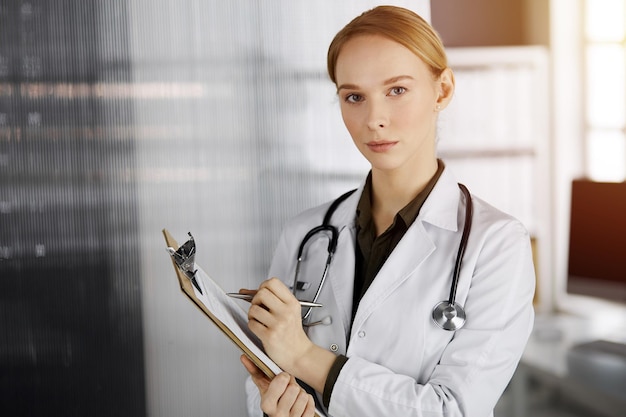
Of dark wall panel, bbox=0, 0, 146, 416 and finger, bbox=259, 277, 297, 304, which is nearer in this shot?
finger, bbox=259, 277, 297, 304

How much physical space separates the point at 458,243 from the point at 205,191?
0.95m

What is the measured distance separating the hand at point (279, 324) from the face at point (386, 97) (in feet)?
1.02

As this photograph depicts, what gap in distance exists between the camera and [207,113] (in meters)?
2.05

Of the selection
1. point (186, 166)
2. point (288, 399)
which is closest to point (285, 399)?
point (288, 399)

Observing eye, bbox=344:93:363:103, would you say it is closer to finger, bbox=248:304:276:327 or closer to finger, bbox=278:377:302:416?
finger, bbox=248:304:276:327

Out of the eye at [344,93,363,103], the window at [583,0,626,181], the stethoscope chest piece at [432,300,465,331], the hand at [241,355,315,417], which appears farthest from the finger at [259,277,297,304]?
the window at [583,0,626,181]

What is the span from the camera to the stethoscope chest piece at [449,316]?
1.22m

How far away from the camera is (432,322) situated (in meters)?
1.26

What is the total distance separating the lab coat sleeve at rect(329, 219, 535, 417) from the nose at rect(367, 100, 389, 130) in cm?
27

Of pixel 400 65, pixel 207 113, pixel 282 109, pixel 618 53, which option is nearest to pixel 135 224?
pixel 207 113

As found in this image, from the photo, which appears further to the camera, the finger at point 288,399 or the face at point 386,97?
the face at point 386,97

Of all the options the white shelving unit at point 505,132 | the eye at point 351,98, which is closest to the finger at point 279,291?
the eye at point 351,98

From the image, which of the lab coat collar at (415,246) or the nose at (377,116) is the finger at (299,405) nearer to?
the lab coat collar at (415,246)

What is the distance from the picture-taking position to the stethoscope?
1225mm
